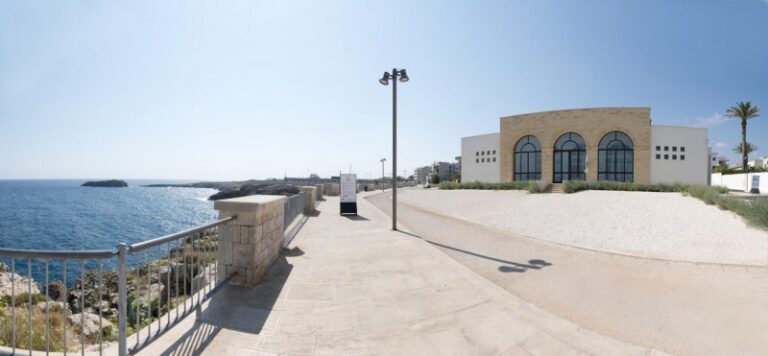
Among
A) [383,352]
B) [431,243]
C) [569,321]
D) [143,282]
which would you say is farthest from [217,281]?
[143,282]

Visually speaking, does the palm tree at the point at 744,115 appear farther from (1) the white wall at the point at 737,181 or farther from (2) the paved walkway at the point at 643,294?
(2) the paved walkway at the point at 643,294

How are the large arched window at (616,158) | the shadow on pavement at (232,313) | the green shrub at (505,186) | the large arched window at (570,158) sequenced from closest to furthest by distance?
1. the shadow on pavement at (232,313)
2. the green shrub at (505,186)
3. the large arched window at (616,158)
4. the large arched window at (570,158)

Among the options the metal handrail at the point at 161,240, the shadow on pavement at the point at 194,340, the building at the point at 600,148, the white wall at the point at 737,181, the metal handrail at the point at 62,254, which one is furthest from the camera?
the building at the point at 600,148

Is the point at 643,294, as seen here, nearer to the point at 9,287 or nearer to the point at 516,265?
the point at 516,265

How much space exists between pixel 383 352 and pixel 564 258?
543 cm

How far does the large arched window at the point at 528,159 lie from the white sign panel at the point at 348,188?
26531mm

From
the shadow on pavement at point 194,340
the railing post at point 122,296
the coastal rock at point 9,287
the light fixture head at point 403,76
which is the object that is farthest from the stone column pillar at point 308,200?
the railing post at point 122,296

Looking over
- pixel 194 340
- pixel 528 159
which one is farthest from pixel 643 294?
pixel 528 159

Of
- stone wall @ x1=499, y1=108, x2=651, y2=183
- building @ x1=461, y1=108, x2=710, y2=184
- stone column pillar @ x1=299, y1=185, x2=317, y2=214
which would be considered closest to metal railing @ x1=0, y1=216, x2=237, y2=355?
stone column pillar @ x1=299, y1=185, x2=317, y2=214

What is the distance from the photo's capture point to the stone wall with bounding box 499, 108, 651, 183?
2994 cm

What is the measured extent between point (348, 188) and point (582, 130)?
92.5ft

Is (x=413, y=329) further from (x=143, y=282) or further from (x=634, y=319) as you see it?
(x=143, y=282)

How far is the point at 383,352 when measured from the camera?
3.26 meters

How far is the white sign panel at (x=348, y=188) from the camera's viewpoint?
14.1m
